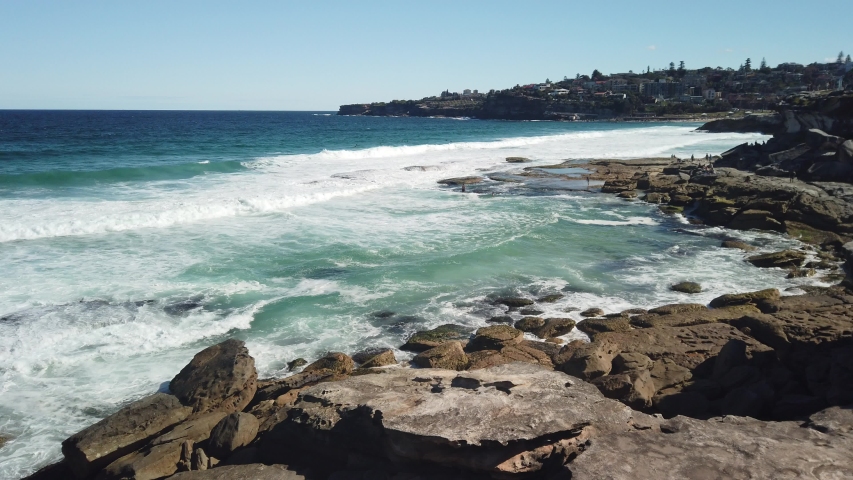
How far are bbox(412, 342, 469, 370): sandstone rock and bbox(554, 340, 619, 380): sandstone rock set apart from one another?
1.59 m

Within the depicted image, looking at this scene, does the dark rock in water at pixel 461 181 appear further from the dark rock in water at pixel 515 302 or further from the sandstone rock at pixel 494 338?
the sandstone rock at pixel 494 338

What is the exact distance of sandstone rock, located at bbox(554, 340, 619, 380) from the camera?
8.79 metres

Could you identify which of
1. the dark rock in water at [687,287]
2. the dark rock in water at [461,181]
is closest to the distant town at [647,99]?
the dark rock in water at [461,181]

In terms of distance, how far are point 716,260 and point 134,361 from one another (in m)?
14.5

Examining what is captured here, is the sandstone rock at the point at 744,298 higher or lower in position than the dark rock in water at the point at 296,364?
higher

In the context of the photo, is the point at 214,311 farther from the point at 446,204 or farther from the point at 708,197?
the point at 708,197

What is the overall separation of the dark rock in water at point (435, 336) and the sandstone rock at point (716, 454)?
5.20m

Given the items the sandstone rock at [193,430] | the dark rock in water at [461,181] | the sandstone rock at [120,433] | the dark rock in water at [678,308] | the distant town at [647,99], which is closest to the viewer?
the sandstone rock at [120,433]

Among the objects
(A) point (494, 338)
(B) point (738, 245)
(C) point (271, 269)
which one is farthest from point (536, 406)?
(B) point (738, 245)

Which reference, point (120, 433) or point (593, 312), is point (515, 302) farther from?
point (120, 433)

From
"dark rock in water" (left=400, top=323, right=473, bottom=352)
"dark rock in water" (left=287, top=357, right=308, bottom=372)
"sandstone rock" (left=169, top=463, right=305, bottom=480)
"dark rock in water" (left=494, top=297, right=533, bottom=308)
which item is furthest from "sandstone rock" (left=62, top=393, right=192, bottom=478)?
"dark rock in water" (left=494, top=297, right=533, bottom=308)

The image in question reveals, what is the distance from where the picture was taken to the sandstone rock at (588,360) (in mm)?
8789

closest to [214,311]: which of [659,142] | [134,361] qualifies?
[134,361]

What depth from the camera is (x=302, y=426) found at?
6969mm
